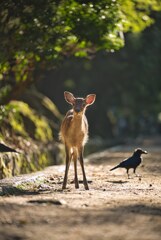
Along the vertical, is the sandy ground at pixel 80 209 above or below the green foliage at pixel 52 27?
below

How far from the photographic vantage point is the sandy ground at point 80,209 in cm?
927

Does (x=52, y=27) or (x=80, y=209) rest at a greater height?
(x=52, y=27)

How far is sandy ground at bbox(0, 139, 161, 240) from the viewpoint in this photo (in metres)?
9.27

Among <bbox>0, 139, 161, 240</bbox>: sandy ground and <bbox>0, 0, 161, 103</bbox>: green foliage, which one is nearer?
<bbox>0, 139, 161, 240</bbox>: sandy ground

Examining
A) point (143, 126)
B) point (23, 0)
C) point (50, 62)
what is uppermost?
point (23, 0)

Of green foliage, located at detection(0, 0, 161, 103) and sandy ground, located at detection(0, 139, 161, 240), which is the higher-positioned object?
green foliage, located at detection(0, 0, 161, 103)

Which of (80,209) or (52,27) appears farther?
(52,27)

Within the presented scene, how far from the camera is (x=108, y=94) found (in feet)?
153

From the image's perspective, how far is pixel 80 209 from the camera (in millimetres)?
11180

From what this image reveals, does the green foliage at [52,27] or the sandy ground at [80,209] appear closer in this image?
the sandy ground at [80,209]

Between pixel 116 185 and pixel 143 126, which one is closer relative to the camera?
pixel 116 185

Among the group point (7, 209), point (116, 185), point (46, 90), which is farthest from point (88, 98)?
point (46, 90)

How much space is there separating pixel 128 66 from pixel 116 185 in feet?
96.7

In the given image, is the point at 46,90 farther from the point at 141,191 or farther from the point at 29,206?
the point at 29,206
